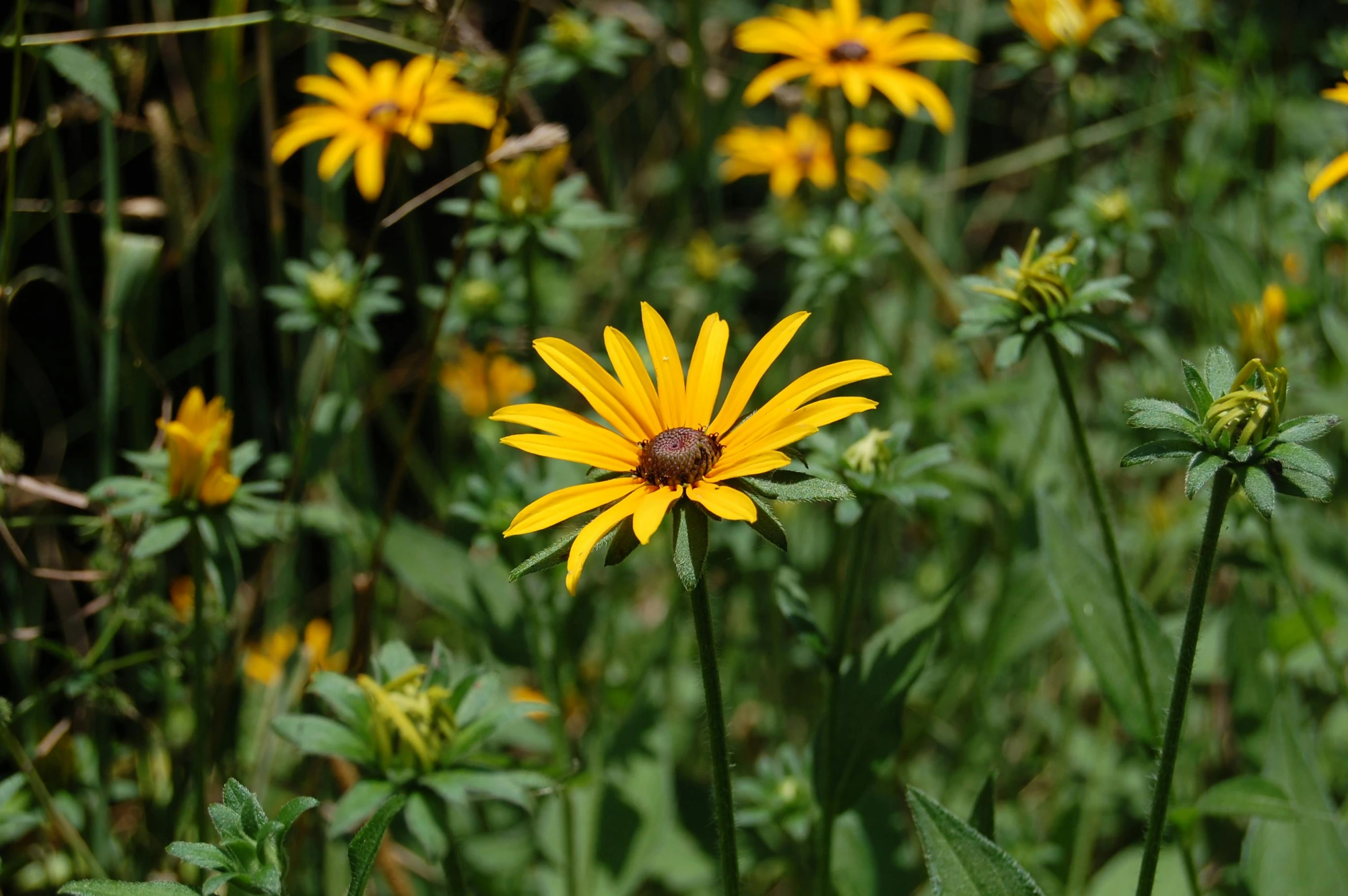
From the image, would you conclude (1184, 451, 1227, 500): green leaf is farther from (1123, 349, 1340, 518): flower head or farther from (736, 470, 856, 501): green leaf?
(736, 470, 856, 501): green leaf

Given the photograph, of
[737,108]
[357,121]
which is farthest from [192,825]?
[737,108]

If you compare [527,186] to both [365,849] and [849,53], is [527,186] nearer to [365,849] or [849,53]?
[849,53]

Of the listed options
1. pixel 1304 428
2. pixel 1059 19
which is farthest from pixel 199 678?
pixel 1059 19

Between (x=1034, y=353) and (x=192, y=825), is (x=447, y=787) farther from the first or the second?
(x=1034, y=353)

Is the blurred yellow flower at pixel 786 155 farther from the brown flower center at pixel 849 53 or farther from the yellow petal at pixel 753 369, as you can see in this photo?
the yellow petal at pixel 753 369

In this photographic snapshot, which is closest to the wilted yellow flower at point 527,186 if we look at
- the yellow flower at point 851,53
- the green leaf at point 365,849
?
the yellow flower at point 851,53
